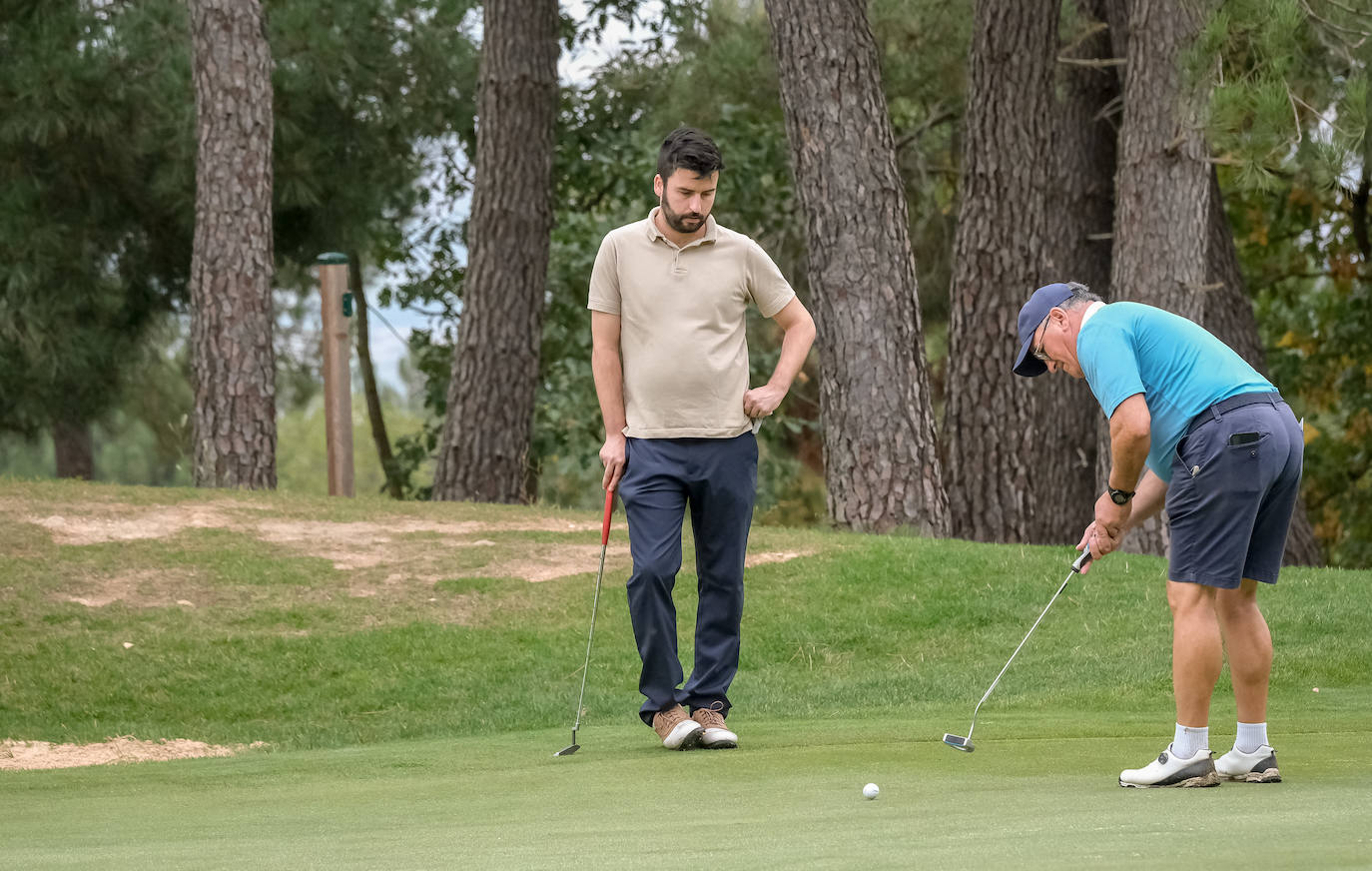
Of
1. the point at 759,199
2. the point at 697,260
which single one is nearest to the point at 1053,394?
the point at 759,199

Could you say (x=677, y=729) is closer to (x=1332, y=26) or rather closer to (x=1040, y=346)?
(x=1040, y=346)

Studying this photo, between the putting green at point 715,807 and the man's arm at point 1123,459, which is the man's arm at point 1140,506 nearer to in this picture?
the man's arm at point 1123,459

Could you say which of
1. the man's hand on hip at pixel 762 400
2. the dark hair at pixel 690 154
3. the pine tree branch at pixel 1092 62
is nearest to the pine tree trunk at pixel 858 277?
the pine tree branch at pixel 1092 62

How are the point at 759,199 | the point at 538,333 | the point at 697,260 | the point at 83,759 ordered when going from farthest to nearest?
1. the point at 759,199
2. the point at 538,333
3. the point at 83,759
4. the point at 697,260

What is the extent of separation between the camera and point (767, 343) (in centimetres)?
2167

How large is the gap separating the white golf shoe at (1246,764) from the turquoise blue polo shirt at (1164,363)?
855 millimetres

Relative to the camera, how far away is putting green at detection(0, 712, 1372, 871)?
369 centimetres

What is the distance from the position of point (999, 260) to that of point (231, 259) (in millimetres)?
6318

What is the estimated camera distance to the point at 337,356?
527 inches

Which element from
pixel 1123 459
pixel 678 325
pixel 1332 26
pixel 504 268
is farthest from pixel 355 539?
pixel 1332 26

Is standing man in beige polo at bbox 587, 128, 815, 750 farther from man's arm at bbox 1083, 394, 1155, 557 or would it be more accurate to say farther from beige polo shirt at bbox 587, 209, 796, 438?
man's arm at bbox 1083, 394, 1155, 557

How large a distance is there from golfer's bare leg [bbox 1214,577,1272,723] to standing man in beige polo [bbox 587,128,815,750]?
5.70 feet

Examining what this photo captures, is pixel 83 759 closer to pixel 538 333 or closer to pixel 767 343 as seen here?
pixel 538 333

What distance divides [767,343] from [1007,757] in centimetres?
1636
